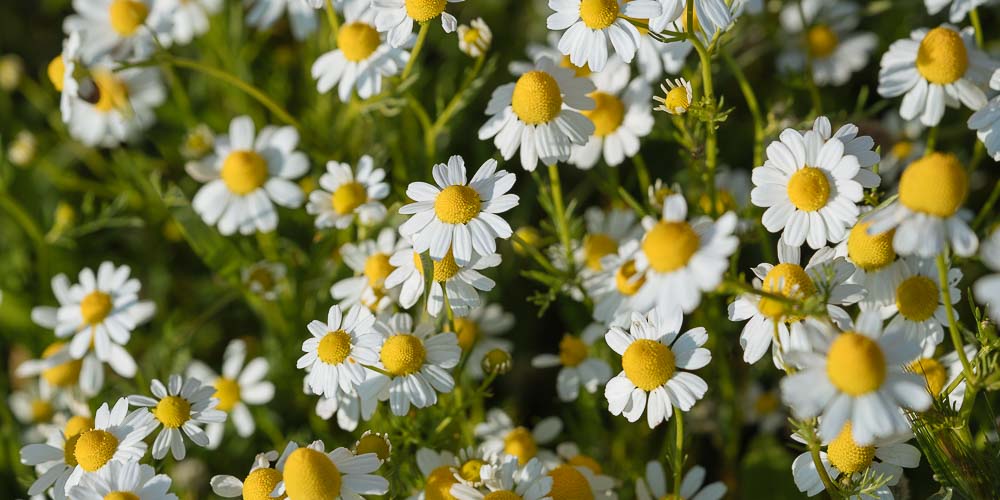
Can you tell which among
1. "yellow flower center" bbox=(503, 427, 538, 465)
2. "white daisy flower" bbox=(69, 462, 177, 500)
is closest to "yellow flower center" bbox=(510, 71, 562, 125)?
"yellow flower center" bbox=(503, 427, 538, 465)

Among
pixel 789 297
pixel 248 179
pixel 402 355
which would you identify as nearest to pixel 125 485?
pixel 402 355

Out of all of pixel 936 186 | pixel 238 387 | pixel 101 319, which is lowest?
pixel 238 387

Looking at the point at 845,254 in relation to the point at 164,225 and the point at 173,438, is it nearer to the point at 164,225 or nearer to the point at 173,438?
the point at 173,438

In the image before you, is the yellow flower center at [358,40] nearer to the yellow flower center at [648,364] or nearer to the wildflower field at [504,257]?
the wildflower field at [504,257]

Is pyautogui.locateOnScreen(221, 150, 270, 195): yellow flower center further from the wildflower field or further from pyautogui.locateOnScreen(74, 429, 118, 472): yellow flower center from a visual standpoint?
pyautogui.locateOnScreen(74, 429, 118, 472): yellow flower center

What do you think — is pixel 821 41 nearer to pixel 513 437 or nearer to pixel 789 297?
pixel 789 297

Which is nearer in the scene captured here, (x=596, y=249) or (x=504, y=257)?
(x=596, y=249)
